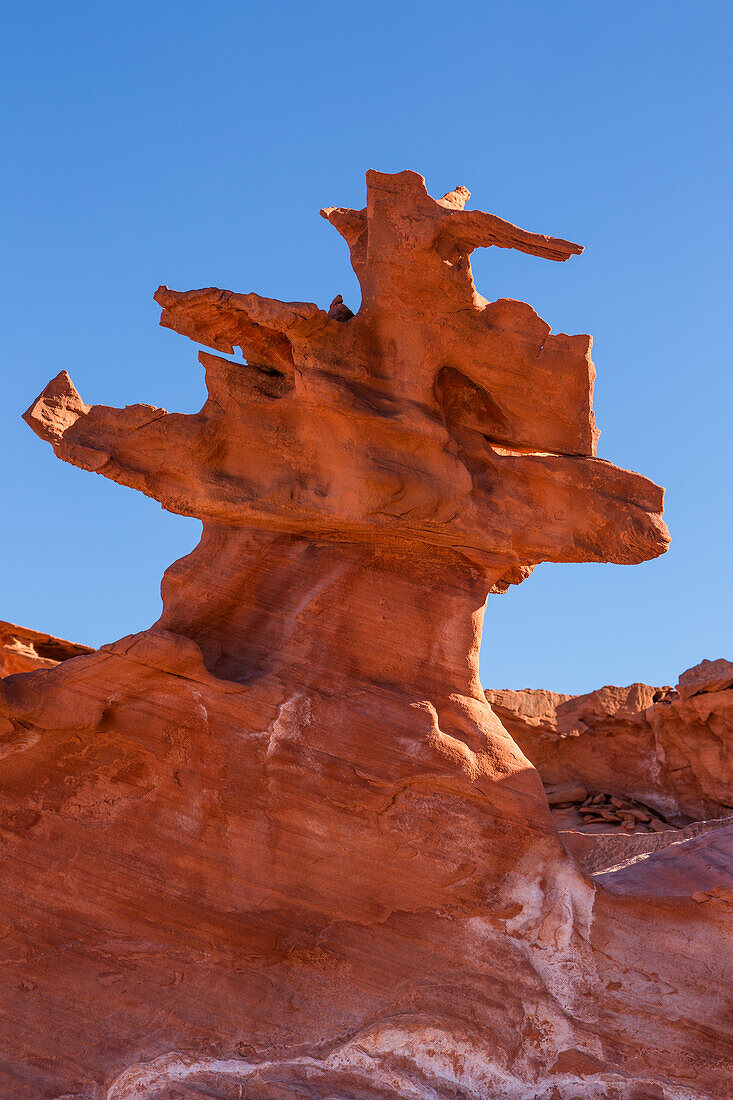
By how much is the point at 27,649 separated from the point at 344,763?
4806 mm

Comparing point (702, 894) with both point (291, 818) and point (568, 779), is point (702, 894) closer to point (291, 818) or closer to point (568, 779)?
point (291, 818)

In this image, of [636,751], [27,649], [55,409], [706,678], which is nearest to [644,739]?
[636,751]

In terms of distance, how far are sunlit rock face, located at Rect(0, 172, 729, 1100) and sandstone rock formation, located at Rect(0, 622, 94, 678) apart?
145 inches

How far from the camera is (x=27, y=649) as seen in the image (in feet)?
32.6

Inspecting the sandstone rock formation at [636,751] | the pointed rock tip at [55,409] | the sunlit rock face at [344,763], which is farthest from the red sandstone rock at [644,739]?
the pointed rock tip at [55,409]

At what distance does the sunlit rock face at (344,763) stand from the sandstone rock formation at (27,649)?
369cm

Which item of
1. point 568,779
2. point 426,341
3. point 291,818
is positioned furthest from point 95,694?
point 568,779

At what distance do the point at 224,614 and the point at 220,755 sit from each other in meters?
0.86

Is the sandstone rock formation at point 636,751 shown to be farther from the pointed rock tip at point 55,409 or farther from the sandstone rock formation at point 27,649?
the pointed rock tip at point 55,409

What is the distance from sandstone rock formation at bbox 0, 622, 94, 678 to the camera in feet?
32.0

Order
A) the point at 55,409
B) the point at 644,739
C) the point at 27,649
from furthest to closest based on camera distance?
1. the point at 644,739
2. the point at 27,649
3. the point at 55,409

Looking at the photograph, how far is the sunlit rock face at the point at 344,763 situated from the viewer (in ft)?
18.2

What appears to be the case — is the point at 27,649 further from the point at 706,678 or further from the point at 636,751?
the point at 706,678

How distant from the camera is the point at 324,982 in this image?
5.68 m
